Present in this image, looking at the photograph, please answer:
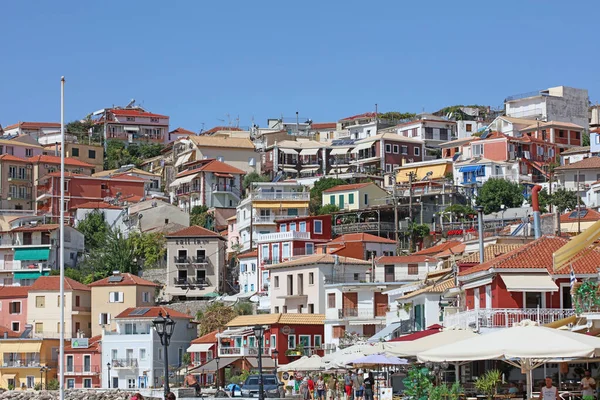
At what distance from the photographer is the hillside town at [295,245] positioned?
147ft

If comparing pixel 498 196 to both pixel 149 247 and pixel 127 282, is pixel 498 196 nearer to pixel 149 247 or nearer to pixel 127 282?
pixel 149 247

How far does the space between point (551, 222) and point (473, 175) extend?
1538 inches

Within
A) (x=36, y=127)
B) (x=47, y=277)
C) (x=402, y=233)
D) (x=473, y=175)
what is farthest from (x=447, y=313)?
(x=36, y=127)

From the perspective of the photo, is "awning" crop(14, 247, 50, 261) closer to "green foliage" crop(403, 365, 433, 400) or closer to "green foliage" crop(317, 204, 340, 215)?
"green foliage" crop(317, 204, 340, 215)

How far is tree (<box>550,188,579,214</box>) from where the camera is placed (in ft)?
315

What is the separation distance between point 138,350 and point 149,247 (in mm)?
20163

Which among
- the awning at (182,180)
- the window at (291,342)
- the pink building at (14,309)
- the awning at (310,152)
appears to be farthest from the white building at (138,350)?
the awning at (310,152)

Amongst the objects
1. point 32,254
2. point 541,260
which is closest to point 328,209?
point 32,254

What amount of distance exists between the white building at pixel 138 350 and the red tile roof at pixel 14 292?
530 inches

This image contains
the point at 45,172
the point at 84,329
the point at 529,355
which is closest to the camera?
the point at 529,355

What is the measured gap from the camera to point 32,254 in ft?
344

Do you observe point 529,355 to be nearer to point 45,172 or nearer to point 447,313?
point 447,313

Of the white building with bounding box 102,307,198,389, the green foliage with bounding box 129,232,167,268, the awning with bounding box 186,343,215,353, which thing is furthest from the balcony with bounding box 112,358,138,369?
the green foliage with bounding box 129,232,167,268

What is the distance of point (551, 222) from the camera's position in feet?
234
